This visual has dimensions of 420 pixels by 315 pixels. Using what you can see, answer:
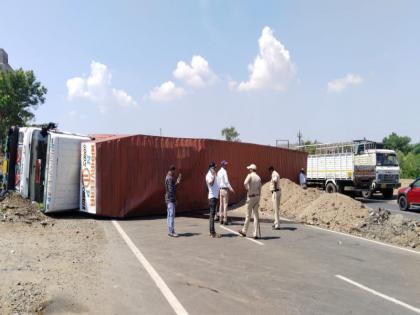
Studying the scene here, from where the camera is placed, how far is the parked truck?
2441cm

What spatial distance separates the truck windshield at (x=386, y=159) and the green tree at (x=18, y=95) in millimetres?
39858

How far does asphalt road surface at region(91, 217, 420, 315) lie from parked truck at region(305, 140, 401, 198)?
1389cm

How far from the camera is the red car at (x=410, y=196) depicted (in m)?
18.8

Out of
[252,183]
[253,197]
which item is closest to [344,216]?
[253,197]

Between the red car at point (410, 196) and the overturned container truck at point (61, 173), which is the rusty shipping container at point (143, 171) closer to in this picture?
the overturned container truck at point (61, 173)

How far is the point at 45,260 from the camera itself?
777 centimetres

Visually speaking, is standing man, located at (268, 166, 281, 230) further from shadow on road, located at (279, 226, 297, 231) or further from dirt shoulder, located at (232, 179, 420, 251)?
dirt shoulder, located at (232, 179, 420, 251)

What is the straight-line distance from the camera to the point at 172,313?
5.27 metres

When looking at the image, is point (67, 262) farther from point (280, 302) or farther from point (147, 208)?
point (147, 208)

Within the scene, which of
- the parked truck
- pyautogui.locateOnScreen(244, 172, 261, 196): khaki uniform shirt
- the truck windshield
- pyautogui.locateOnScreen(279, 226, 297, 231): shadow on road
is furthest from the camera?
the truck windshield

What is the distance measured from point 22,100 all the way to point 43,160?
42177mm

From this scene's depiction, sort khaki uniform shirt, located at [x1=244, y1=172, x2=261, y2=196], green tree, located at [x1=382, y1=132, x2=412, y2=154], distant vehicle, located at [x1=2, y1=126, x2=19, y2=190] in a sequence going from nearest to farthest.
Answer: khaki uniform shirt, located at [x1=244, y1=172, x2=261, y2=196]
distant vehicle, located at [x1=2, y1=126, x2=19, y2=190]
green tree, located at [x1=382, y1=132, x2=412, y2=154]

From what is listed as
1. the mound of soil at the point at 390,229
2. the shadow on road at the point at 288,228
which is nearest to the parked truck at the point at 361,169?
the mound of soil at the point at 390,229

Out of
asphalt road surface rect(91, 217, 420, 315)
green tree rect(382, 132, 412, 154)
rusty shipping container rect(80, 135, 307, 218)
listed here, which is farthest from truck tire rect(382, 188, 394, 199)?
green tree rect(382, 132, 412, 154)
